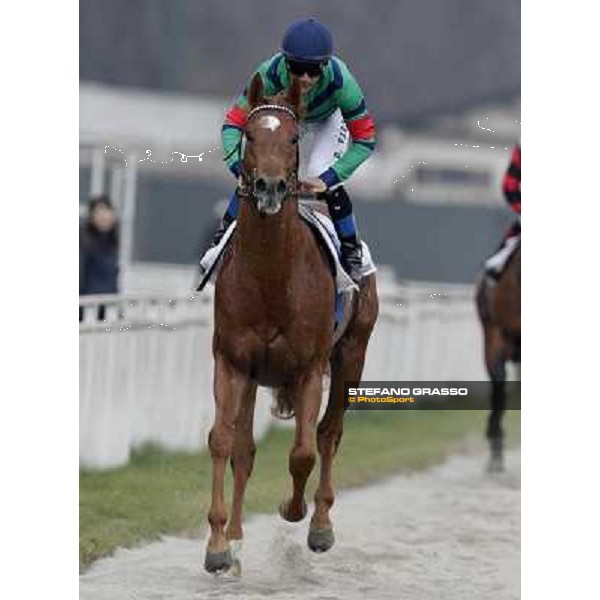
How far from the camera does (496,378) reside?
11609 millimetres

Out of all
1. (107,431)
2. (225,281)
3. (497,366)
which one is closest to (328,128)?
(225,281)

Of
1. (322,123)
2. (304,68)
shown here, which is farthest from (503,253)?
A: (304,68)

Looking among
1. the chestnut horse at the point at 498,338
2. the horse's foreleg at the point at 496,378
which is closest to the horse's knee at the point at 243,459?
the chestnut horse at the point at 498,338

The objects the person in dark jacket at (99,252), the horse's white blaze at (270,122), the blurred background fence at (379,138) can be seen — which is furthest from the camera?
the blurred background fence at (379,138)

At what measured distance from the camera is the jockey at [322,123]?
6949 mm

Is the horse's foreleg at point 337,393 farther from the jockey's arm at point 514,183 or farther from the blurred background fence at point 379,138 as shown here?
the blurred background fence at point 379,138

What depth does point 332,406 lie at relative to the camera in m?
8.06

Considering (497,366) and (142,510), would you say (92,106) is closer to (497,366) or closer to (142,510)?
(497,366)

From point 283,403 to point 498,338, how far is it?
14.2ft

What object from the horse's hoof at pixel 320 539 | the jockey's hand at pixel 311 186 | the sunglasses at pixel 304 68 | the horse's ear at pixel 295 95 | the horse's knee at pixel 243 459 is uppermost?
the sunglasses at pixel 304 68

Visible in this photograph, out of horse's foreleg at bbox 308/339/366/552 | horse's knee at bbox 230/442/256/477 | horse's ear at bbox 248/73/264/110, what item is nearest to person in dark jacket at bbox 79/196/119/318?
horse's foreleg at bbox 308/339/366/552

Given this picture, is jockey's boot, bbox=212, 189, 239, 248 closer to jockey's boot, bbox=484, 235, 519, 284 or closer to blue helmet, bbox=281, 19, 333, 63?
blue helmet, bbox=281, 19, 333, 63

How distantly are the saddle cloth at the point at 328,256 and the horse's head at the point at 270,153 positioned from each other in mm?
462
